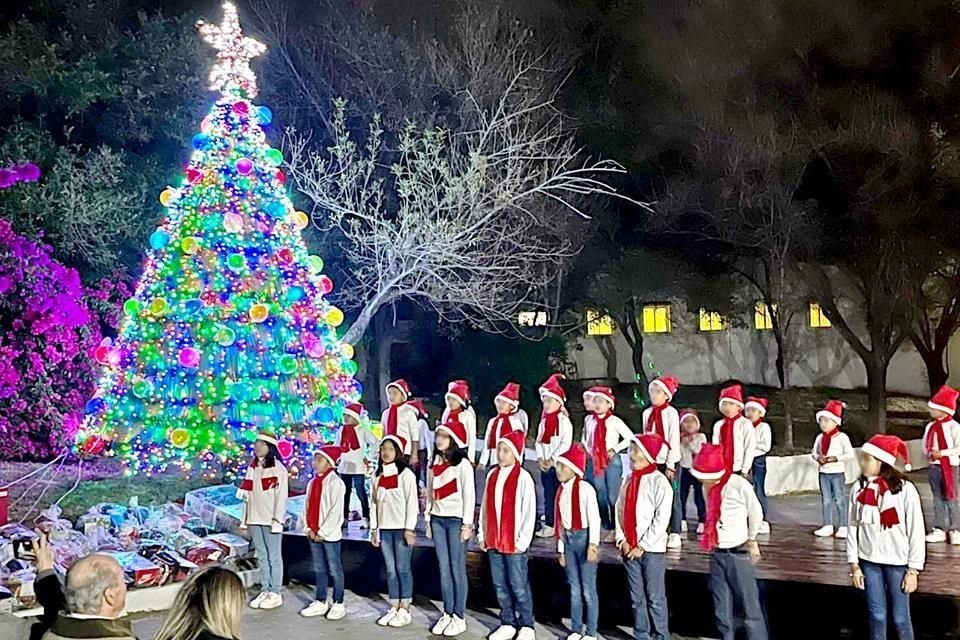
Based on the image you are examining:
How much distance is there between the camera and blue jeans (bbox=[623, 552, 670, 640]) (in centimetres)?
761

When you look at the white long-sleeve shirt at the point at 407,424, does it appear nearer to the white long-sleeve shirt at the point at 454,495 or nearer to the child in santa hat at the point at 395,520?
the child in santa hat at the point at 395,520

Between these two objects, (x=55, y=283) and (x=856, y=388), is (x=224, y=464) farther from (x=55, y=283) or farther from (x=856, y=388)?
(x=856, y=388)

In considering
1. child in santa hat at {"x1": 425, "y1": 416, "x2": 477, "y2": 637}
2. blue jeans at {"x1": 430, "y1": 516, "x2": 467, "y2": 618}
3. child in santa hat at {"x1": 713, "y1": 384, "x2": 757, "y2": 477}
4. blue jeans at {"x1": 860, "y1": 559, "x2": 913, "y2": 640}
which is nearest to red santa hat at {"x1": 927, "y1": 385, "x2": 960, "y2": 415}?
child in santa hat at {"x1": 713, "y1": 384, "x2": 757, "y2": 477}

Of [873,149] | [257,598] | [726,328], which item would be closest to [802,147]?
[873,149]

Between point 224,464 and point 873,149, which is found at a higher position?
point 873,149

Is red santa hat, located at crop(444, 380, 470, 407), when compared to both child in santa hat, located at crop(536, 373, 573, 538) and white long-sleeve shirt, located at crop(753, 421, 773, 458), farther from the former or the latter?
white long-sleeve shirt, located at crop(753, 421, 773, 458)

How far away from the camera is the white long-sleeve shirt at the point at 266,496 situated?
30.8 feet

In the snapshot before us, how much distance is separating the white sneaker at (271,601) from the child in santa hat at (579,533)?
303cm

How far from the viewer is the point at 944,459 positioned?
9.83 m

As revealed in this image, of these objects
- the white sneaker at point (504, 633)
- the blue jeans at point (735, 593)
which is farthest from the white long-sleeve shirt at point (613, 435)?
the blue jeans at point (735, 593)

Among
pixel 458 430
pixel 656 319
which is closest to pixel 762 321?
pixel 656 319

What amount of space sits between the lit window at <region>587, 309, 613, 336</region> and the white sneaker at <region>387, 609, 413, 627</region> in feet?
54.9

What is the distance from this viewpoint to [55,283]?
1466 centimetres

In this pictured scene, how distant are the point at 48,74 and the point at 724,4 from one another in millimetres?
12986
